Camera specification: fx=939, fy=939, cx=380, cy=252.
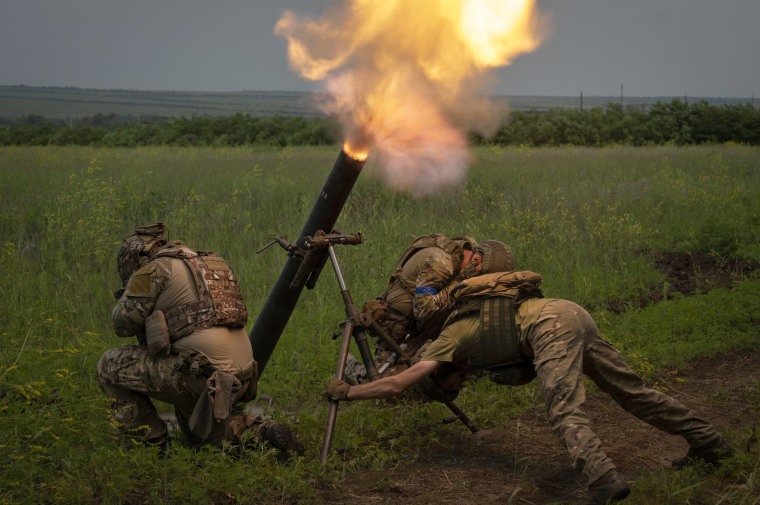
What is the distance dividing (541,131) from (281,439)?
31.3m

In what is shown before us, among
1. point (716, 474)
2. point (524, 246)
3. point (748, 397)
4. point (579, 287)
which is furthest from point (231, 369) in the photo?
point (524, 246)

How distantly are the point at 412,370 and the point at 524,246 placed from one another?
668cm

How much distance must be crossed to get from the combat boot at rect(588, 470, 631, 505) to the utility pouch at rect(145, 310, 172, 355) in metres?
2.79

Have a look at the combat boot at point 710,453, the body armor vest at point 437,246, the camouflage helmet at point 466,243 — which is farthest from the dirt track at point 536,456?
the camouflage helmet at point 466,243

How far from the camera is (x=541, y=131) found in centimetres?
3603

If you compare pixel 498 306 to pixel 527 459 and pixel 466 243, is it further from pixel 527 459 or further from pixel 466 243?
pixel 466 243

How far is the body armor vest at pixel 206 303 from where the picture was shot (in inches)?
240

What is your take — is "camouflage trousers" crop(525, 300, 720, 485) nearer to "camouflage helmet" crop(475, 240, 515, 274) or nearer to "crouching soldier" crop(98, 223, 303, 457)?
"camouflage helmet" crop(475, 240, 515, 274)

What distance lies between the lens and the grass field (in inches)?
228

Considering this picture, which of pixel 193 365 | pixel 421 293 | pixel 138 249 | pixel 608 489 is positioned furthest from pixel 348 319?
pixel 608 489

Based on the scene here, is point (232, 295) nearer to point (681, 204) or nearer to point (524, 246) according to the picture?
point (524, 246)

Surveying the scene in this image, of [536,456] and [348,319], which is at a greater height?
[348,319]

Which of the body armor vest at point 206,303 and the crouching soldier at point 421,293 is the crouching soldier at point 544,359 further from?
the body armor vest at point 206,303

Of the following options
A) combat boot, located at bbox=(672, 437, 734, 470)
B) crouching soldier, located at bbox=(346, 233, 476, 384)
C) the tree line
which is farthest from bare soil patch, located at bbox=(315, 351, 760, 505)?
the tree line
